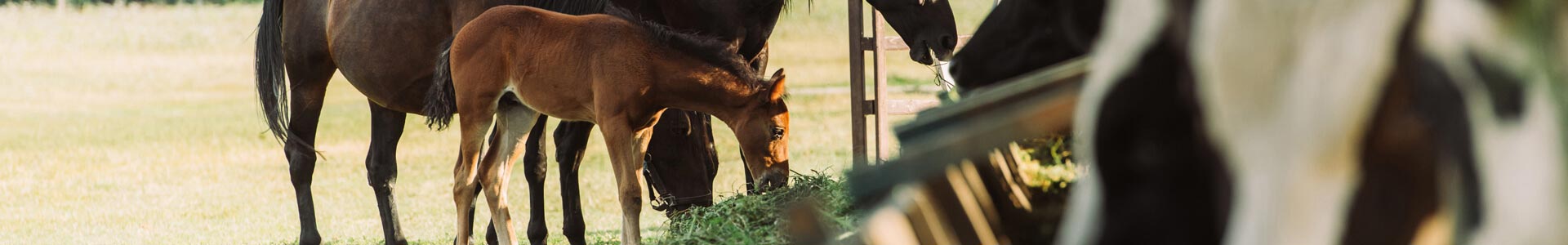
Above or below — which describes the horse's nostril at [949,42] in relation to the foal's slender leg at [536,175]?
above

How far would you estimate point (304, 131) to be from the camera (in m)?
6.50

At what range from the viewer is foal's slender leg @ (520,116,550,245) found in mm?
5523

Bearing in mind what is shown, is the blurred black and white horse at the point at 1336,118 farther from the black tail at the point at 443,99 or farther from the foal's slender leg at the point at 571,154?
the foal's slender leg at the point at 571,154

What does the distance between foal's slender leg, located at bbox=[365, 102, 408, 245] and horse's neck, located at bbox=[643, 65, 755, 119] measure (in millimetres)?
2494

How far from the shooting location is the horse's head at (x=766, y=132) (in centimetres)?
403

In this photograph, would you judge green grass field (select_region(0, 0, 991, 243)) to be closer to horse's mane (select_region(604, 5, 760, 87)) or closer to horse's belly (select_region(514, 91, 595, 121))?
horse's mane (select_region(604, 5, 760, 87))

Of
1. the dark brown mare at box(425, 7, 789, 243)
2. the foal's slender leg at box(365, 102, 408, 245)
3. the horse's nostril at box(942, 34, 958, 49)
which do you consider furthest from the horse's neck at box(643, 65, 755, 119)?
the foal's slender leg at box(365, 102, 408, 245)

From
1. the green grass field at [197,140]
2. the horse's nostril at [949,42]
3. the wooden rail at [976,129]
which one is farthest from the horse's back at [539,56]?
the wooden rail at [976,129]

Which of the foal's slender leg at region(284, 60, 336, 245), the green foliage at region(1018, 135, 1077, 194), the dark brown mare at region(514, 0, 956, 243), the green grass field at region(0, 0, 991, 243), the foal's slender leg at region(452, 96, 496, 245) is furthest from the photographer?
the green grass field at region(0, 0, 991, 243)

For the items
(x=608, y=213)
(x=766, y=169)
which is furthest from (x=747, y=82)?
(x=608, y=213)

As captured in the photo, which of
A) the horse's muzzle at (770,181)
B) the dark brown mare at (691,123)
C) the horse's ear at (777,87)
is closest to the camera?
the horse's ear at (777,87)

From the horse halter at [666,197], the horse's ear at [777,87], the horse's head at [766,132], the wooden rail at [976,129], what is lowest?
the horse halter at [666,197]

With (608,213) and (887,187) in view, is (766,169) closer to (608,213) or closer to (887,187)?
(887,187)

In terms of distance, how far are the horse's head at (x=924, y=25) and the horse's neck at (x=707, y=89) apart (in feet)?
2.25
